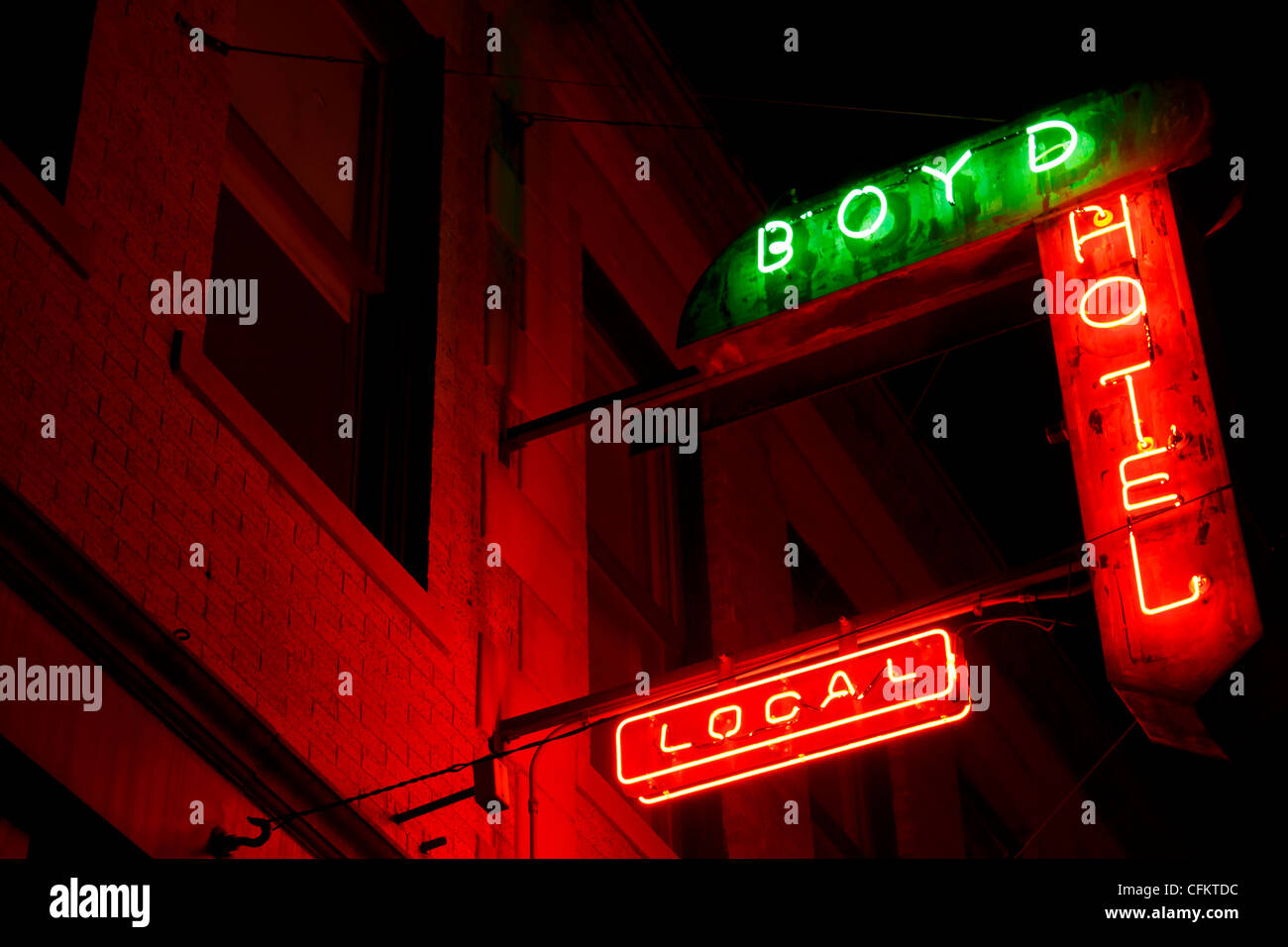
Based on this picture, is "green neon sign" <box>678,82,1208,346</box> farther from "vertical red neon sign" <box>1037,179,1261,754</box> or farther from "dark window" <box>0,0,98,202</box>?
"dark window" <box>0,0,98,202</box>

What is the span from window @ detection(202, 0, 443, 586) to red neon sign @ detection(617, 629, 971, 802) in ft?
4.83

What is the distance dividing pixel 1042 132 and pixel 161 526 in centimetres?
498

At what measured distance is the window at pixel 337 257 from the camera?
8.22 meters

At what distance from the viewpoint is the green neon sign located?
8453mm

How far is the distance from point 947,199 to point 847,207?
1.93ft

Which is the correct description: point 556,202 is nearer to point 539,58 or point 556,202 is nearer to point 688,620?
point 539,58

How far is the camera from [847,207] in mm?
9133

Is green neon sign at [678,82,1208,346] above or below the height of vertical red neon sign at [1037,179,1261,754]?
above
